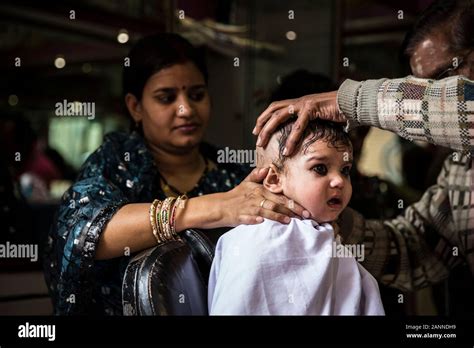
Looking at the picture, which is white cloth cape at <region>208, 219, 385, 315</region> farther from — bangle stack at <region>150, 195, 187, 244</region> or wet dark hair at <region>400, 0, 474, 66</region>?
wet dark hair at <region>400, 0, 474, 66</region>

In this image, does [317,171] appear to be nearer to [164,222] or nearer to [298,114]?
[298,114]

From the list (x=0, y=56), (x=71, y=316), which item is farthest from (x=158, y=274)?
(x=0, y=56)

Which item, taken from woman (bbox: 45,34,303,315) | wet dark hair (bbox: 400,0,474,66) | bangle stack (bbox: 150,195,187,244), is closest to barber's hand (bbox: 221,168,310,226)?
woman (bbox: 45,34,303,315)

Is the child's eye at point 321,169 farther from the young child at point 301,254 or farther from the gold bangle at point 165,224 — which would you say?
the gold bangle at point 165,224

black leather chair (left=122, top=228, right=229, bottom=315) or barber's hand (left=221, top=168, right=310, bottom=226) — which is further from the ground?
barber's hand (left=221, top=168, right=310, bottom=226)

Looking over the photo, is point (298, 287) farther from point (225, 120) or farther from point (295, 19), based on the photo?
point (295, 19)

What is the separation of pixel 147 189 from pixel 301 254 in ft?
1.48

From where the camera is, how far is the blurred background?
1.79m

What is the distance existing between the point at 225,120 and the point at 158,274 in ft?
1.68

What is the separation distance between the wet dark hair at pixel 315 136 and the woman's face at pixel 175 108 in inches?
10.9

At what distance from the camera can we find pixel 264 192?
1.44m

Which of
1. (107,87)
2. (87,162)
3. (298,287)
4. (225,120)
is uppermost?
(107,87)

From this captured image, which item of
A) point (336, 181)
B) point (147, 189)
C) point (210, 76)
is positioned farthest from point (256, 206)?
point (210, 76)

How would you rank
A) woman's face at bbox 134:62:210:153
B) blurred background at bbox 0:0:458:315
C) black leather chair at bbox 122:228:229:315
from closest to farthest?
black leather chair at bbox 122:228:229:315 → woman's face at bbox 134:62:210:153 → blurred background at bbox 0:0:458:315
